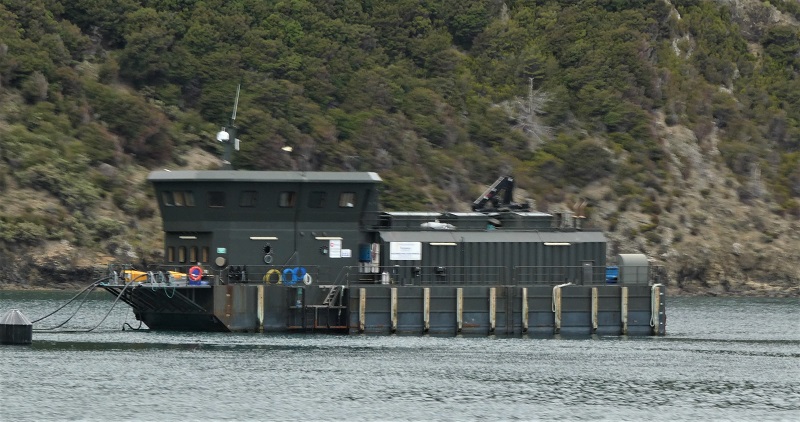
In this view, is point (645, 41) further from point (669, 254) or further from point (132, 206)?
point (132, 206)

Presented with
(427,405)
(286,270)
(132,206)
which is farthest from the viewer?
(132,206)

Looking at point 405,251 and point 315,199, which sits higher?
point 315,199

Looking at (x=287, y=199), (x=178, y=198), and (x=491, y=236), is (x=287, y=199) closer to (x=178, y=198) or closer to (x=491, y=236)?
(x=178, y=198)

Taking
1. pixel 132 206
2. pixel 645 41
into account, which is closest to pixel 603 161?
pixel 645 41

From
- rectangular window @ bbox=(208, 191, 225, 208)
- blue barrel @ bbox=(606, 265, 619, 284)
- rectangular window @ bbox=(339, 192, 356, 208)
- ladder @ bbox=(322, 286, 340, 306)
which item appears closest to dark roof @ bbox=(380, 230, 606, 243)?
blue barrel @ bbox=(606, 265, 619, 284)

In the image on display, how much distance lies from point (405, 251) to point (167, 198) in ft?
35.7

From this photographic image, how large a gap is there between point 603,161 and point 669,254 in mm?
16276

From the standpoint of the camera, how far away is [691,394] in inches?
2186

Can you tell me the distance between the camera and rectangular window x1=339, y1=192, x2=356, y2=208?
2756 inches

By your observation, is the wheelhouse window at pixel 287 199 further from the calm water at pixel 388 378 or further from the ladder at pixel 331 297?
the calm water at pixel 388 378

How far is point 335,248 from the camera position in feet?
229

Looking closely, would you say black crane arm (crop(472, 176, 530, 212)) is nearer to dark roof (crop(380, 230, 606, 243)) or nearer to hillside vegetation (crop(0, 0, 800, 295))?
dark roof (crop(380, 230, 606, 243))

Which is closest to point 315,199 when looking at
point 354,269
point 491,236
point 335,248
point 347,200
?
point 347,200

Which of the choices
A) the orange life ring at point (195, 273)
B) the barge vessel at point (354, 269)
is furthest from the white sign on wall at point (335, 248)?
the orange life ring at point (195, 273)
